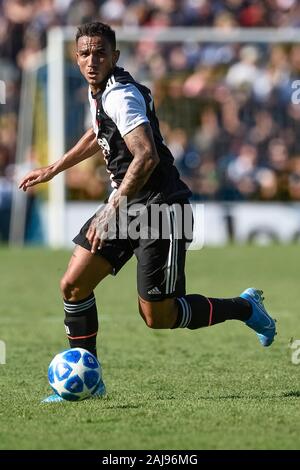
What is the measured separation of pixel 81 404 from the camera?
233 inches

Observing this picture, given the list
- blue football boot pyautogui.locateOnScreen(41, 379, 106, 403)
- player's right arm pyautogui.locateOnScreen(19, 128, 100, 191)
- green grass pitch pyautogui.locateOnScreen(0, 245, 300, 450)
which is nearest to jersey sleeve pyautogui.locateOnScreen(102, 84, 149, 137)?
player's right arm pyautogui.locateOnScreen(19, 128, 100, 191)

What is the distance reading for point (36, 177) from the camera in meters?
7.02

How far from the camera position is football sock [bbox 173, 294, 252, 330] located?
648 cm

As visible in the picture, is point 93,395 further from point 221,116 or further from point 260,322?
point 221,116

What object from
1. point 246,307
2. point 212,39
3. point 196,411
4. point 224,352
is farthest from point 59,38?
point 196,411

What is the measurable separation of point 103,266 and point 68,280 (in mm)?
228

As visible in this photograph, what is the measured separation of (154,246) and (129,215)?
0.78ft

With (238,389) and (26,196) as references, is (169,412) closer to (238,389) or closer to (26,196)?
(238,389)

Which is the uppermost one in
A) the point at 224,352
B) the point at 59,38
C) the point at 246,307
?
the point at 59,38

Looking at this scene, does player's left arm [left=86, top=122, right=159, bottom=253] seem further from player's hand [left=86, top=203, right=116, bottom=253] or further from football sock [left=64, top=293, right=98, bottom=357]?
football sock [left=64, top=293, right=98, bottom=357]

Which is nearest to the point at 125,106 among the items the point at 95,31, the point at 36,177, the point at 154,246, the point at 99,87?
the point at 99,87

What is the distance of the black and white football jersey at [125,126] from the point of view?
19.5ft

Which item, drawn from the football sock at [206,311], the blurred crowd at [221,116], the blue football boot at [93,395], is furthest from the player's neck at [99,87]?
the blurred crowd at [221,116]

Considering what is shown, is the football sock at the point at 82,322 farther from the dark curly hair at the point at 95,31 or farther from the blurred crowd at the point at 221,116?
the blurred crowd at the point at 221,116
